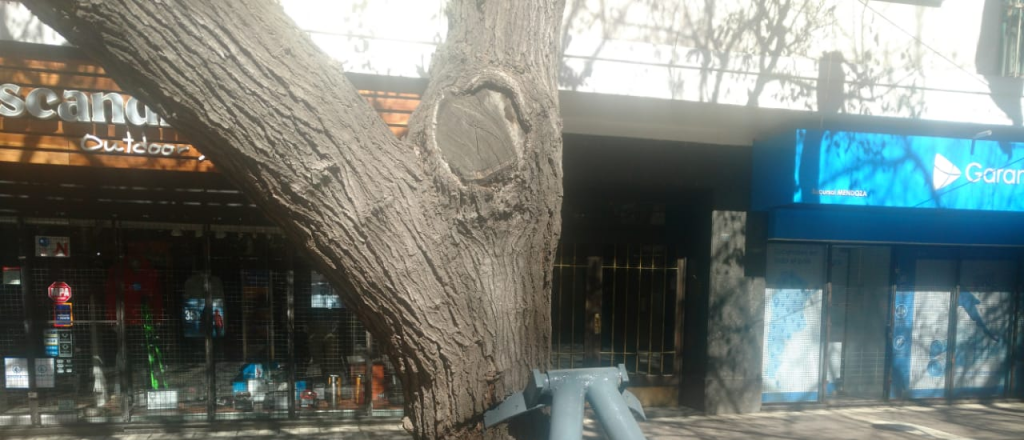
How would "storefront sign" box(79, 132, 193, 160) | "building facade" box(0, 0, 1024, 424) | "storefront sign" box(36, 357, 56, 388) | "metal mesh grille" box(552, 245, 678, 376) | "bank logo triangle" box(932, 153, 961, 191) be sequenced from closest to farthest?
"storefront sign" box(79, 132, 193, 160), "building facade" box(0, 0, 1024, 424), "storefront sign" box(36, 357, 56, 388), "bank logo triangle" box(932, 153, 961, 191), "metal mesh grille" box(552, 245, 678, 376)

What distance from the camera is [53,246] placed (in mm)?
7031

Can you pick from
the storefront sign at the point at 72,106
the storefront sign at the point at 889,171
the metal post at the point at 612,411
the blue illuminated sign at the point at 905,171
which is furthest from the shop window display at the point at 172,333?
the metal post at the point at 612,411

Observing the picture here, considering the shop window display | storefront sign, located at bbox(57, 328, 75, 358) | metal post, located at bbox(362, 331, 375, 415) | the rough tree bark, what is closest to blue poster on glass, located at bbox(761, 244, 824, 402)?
metal post, located at bbox(362, 331, 375, 415)

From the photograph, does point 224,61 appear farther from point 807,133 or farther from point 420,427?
point 807,133

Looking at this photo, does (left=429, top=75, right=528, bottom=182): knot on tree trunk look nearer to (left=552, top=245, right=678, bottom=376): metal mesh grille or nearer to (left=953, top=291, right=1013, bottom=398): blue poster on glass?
(left=552, top=245, right=678, bottom=376): metal mesh grille

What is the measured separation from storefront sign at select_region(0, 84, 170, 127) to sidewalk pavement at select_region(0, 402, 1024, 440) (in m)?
3.64

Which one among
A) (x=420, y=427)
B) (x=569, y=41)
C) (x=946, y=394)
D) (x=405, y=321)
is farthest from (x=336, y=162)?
(x=946, y=394)

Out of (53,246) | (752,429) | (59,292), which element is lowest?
(752,429)

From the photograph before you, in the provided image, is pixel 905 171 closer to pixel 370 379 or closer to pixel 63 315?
pixel 370 379

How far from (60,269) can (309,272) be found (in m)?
2.79

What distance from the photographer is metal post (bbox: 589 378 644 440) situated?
1335 mm

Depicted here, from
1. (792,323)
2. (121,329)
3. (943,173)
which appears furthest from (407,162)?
(943,173)

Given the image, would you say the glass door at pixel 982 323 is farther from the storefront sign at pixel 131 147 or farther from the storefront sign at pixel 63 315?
the storefront sign at pixel 63 315

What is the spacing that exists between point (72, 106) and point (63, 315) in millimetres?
2658
